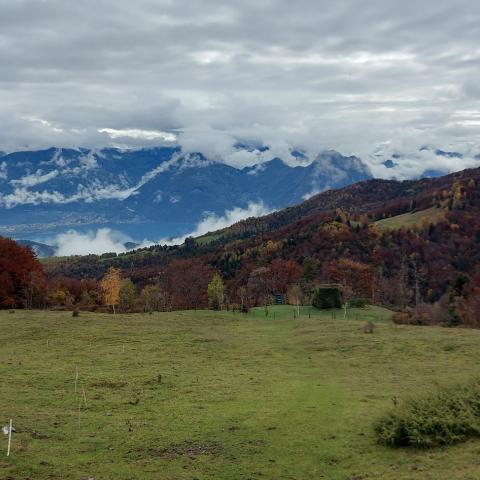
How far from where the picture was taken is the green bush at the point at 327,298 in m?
74.8

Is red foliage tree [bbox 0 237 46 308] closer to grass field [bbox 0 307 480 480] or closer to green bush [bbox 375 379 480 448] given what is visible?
grass field [bbox 0 307 480 480]

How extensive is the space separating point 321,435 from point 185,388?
10912 millimetres

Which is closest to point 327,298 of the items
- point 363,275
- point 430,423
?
point 363,275

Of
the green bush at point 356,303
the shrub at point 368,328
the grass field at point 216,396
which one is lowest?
the grass field at point 216,396

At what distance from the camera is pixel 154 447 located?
2270 centimetres

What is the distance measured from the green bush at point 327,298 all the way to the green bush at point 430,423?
51.1 metres

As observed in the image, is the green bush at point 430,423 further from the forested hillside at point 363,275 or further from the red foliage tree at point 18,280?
the red foliage tree at point 18,280

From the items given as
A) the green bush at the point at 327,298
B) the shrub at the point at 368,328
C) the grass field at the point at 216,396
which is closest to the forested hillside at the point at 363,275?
the green bush at the point at 327,298

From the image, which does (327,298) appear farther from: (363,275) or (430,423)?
(430,423)

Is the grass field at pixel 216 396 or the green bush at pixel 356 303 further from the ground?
the green bush at pixel 356 303

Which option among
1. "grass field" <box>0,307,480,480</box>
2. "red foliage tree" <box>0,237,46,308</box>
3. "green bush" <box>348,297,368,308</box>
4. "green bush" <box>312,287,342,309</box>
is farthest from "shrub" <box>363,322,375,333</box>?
"red foliage tree" <box>0,237,46,308</box>

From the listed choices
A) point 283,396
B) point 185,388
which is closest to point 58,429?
point 185,388

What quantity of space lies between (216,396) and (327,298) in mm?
45917

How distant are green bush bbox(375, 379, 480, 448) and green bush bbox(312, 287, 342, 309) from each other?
5115 cm
